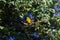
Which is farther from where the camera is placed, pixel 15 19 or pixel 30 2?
pixel 15 19

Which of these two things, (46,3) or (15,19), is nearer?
(46,3)

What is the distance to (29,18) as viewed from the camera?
8.68 m

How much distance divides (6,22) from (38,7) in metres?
1.29

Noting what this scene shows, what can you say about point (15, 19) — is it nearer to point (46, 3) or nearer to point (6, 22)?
point (6, 22)

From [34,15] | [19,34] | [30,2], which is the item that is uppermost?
[30,2]

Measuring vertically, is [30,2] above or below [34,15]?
above

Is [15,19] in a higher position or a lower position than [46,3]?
lower

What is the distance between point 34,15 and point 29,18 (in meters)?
0.27

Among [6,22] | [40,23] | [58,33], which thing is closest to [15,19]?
[6,22]

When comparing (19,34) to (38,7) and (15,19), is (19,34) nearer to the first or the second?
(15,19)

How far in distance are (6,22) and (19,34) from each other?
2.02 feet

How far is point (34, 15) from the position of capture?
849 centimetres

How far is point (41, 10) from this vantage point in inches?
323

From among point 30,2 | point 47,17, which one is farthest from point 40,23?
point 30,2
